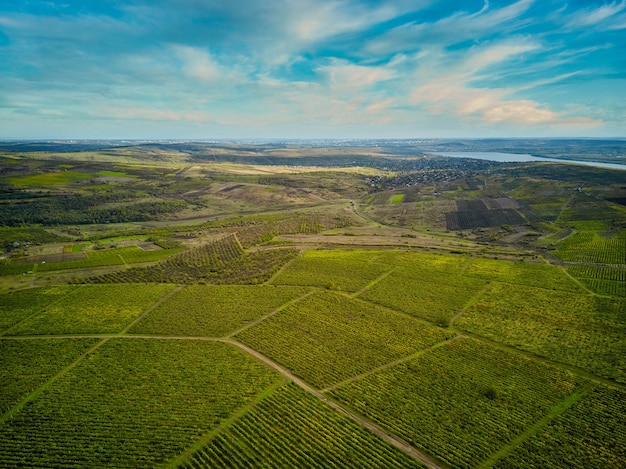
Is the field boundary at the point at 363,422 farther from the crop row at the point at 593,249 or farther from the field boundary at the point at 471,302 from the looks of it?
the crop row at the point at 593,249

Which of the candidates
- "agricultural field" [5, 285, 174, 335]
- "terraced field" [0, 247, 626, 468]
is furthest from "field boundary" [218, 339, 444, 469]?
"agricultural field" [5, 285, 174, 335]

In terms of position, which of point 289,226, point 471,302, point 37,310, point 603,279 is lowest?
point 37,310

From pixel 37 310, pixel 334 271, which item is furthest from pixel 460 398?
pixel 37 310

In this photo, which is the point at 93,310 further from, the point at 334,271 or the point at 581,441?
the point at 581,441

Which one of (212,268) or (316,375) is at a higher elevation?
(212,268)

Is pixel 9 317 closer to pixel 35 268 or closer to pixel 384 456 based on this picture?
pixel 35 268

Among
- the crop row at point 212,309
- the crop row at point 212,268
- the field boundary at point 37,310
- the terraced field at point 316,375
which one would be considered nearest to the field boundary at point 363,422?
the terraced field at point 316,375
